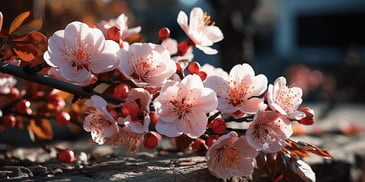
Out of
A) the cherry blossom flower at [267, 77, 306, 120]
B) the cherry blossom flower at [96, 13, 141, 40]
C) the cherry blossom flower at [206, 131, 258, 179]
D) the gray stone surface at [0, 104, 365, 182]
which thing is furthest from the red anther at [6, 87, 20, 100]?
the cherry blossom flower at [267, 77, 306, 120]

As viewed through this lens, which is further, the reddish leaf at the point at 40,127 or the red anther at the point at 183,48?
the reddish leaf at the point at 40,127

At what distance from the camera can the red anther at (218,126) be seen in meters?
1.04

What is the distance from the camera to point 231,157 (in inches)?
40.6

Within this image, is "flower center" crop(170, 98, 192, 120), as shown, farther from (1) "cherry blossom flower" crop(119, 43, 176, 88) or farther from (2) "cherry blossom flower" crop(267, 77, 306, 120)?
(2) "cherry blossom flower" crop(267, 77, 306, 120)

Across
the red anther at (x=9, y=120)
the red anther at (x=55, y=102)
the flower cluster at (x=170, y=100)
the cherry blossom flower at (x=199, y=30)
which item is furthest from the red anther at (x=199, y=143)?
the red anther at (x=9, y=120)

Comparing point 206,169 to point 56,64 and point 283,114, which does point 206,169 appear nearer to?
point 283,114

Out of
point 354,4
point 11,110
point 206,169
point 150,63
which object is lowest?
point 206,169

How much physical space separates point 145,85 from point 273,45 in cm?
1509

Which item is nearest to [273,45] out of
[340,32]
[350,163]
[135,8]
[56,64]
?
[340,32]

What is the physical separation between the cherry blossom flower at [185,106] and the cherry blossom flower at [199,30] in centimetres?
24

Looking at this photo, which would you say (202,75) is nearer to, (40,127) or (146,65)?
(146,65)

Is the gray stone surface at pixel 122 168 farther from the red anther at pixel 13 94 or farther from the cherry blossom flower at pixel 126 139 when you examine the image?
the red anther at pixel 13 94

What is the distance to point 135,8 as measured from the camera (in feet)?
42.8

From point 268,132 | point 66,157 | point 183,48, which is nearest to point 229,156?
point 268,132
